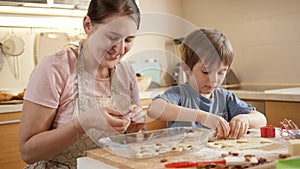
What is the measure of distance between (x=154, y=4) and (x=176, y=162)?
246 centimetres

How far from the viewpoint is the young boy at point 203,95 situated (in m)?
1.16

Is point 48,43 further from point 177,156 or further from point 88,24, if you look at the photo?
point 177,156

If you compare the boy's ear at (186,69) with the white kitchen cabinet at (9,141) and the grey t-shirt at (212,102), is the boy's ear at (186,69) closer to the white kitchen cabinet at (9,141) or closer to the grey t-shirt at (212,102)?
the grey t-shirt at (212,102)

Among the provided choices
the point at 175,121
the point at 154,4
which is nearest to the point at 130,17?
the point at 175,121

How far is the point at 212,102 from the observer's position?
4.56 feet

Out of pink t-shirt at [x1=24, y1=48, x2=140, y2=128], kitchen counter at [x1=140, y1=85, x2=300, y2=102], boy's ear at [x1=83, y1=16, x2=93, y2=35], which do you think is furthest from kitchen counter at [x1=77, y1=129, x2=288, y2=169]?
kitchen counter at [x1=140, y1=85, x2=300, y2=102]

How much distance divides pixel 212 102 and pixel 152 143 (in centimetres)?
61

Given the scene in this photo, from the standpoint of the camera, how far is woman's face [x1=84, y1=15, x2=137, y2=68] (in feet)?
3.19

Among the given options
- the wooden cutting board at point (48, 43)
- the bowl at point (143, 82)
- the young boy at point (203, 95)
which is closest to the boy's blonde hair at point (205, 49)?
the young boy at point (203, 95)

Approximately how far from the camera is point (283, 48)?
7.81 ft

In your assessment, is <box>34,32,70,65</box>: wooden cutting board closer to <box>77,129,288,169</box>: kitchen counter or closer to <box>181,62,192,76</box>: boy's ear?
<box>181,62,192,76</box>: boy's ear

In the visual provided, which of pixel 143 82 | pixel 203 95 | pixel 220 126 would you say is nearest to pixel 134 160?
pixel 220 126

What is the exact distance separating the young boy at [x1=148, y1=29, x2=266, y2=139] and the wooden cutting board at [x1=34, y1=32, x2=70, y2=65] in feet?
4.53

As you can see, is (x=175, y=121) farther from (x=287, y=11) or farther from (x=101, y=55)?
(x=287, y=11)
